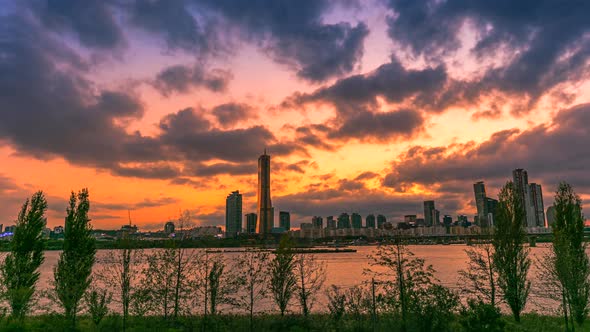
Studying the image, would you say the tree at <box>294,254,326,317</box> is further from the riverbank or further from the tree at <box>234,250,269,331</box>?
the riverbank

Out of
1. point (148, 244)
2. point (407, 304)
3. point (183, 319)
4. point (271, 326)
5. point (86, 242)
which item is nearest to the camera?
point (407, 304)

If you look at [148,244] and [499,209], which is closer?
[499,209]

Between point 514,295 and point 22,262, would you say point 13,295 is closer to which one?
point 22,262

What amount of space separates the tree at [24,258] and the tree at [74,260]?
77.0 inches

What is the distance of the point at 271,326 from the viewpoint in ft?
81.8

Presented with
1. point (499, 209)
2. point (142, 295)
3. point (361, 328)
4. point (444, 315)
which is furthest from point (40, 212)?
point (499, 209)

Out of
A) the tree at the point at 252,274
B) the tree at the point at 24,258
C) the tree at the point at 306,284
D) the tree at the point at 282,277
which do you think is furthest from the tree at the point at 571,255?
the tree at the point at 24,258

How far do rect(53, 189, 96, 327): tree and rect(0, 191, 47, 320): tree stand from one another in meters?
1.96

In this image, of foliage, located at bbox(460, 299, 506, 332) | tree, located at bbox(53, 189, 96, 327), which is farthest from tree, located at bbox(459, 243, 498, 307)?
tree, located at bbox(53, 189, 96, 327)

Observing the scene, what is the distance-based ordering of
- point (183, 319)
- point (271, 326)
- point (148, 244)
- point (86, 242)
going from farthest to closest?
1. point (148, 244)
2. point (86, 242)
3. point (183, 319)
4. point (271, 326)

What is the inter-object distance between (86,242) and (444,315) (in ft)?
88.7

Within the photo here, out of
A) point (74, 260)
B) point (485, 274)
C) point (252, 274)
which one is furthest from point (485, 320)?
point (74, 260)

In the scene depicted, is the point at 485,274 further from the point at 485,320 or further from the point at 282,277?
the point at 485,320

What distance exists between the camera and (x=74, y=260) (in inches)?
1166
